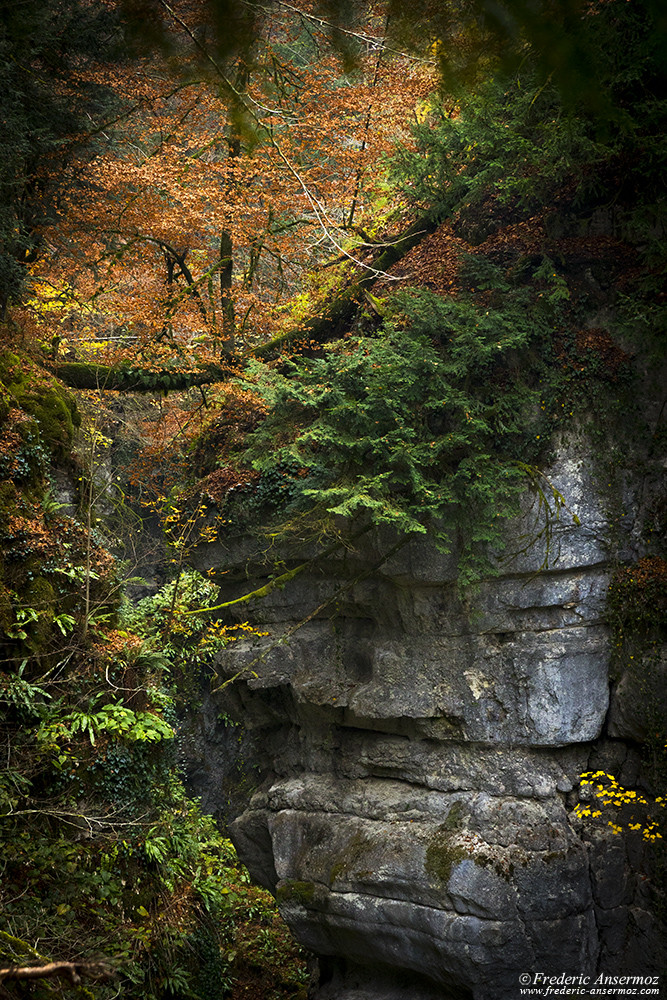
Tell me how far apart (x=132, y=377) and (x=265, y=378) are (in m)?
2.60

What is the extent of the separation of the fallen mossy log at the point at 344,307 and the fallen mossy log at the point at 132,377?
841mm

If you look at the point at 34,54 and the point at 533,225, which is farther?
the point at 533,225

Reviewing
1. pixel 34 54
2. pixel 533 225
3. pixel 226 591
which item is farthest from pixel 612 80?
pixel 226 591

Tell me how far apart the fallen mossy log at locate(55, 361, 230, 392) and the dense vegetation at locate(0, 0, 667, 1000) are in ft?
0.68

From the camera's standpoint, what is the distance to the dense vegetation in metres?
6.97

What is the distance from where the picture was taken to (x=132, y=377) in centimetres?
1030

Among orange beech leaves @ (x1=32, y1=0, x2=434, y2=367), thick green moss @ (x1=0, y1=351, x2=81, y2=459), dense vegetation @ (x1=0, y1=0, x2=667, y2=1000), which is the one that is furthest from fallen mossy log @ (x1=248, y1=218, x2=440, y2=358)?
thick green moss @ (x1=0, y1=351, x2=81, y2=459)

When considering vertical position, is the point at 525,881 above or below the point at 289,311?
below

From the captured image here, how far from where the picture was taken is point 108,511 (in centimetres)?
1135

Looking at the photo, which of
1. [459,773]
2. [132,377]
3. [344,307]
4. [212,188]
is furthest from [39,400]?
[459,773]

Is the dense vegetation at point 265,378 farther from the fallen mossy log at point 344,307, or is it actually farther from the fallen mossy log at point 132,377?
the fallen mossy log at point 132,377

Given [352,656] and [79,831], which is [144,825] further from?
[352,656]

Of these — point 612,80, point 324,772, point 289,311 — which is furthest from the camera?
point 289,311

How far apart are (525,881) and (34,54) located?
10554mm
